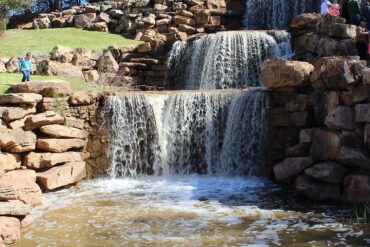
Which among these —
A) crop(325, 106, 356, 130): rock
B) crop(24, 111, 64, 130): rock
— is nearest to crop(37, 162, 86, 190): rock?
crop(24, 111, 64, 130): rock

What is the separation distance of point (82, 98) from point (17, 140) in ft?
7.33

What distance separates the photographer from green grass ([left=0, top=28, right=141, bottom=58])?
17.7 metres

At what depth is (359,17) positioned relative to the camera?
1239 centimetres

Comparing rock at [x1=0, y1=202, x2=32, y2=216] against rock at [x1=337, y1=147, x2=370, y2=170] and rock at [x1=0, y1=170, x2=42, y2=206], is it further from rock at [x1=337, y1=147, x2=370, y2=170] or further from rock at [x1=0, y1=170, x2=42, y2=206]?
rock at [x1=337, y1=147, x2=370, y2=170]

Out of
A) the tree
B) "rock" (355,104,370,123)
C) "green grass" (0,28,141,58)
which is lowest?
"rock" (355,104,370,123)

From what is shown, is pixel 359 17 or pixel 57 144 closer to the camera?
pixel 57 144

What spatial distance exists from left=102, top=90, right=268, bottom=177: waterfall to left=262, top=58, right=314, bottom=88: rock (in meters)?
0.75

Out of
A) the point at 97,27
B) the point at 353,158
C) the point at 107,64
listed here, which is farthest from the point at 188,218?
the point at 97,27

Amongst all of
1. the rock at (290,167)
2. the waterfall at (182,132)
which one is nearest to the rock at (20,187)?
the waterfall at (182,132)

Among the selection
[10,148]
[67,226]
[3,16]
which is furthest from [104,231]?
[3,16]

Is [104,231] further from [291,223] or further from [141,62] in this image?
[141,62]

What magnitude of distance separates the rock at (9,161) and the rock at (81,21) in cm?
1233

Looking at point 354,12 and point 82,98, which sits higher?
point 354,12

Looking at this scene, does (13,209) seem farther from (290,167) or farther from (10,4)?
(10,4)
